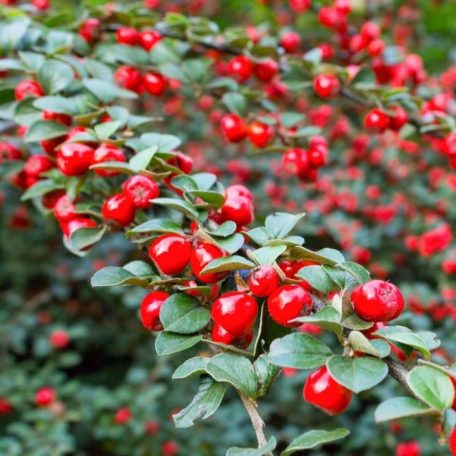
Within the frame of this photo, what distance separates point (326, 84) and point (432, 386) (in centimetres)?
103

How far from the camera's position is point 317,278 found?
2.75 feet

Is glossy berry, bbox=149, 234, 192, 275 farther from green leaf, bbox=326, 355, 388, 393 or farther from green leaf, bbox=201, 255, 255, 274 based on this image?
green leaf, bbox=326, 355, 388, 393

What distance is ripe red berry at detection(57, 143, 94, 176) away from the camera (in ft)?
3.67

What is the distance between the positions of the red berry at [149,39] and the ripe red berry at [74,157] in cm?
59

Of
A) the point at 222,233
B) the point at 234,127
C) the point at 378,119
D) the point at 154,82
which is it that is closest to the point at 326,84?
the point at 378,119

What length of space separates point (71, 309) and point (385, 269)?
1.53m

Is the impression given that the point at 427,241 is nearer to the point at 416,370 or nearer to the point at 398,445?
the point at 398,445

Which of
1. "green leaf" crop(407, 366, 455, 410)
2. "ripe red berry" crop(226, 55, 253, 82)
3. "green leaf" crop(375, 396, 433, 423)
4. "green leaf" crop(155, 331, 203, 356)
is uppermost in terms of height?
"green leaf" crop(407, 366, 455, 410)

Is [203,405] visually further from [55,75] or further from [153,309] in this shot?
[55,75]

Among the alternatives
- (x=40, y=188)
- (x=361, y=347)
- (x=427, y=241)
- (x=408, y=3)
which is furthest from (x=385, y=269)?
(x=408, y=3)

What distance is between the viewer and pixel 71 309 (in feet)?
9.45

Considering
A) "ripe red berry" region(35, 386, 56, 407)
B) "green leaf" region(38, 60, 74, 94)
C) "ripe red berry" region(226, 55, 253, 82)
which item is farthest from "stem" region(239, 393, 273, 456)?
"ripe red berry" region(35, 386, 56, 407)

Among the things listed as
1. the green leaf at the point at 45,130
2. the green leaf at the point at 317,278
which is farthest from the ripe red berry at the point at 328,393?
the green leaf at the point at 45,130

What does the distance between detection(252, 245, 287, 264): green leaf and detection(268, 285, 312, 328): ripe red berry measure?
45 mm
